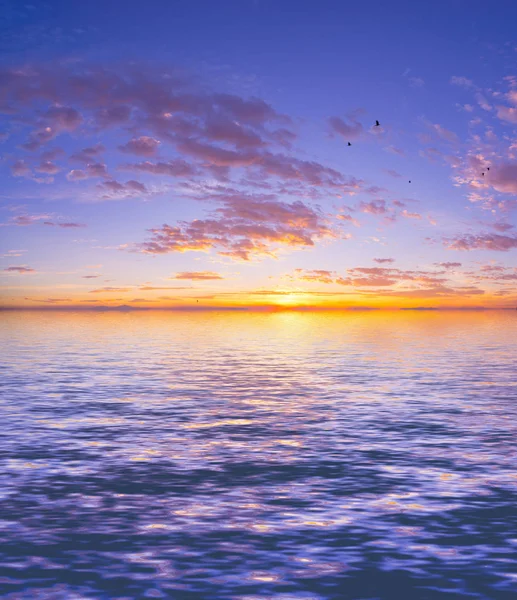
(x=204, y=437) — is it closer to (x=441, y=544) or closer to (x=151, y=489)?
(x=151, y=489)

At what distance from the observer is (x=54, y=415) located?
3941 cm

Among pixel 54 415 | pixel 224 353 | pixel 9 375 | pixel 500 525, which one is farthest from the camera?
pixel 224 353

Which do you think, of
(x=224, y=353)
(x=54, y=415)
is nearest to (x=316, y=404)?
(x=54, y=415)

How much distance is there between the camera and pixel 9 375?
62.2 m

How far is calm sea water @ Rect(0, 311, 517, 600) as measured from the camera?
15.7 meters

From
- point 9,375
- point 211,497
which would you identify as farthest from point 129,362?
point 211,497

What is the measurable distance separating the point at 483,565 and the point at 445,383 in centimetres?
4078

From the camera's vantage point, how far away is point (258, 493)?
22.8 meters

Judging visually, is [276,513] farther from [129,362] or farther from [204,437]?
[129,362]

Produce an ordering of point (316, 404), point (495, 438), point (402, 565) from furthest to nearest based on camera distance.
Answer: point (316, 404), point (495, 438), point (402, 565)

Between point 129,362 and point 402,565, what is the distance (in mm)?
62199

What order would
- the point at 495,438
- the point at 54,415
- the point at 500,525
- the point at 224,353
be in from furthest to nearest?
the point at 224,353
the point at 54,415
the point at 495,438
the point at 500,525

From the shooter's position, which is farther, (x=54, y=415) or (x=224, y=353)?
(x=224, y=353)

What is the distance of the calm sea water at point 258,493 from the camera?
1571cm
